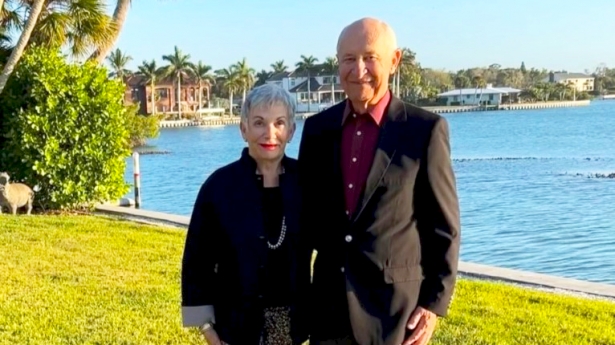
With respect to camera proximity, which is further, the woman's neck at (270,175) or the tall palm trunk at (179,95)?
the tall palm trunk at (179,95)

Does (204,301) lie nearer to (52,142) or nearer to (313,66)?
(52,142)

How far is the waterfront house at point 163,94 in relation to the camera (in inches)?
3996

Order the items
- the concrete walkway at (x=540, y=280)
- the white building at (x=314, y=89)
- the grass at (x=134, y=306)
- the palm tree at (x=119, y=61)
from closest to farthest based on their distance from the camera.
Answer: the grass at (x=134, y=306) < the concrete walkway at (x=540, y=280) < the palm tree at (x=119, y=61) < the white building at (x=314, y=89)

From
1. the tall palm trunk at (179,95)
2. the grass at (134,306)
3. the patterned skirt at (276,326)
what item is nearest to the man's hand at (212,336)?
the patterned skirt at (276,326)

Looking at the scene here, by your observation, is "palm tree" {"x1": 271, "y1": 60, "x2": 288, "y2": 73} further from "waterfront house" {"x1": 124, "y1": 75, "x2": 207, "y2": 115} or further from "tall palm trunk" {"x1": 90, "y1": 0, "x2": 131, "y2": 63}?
"tall palm trunk" {"x1": 90, "y1": 0, "x2": 131, "y2": 63}

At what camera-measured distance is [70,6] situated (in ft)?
56.0

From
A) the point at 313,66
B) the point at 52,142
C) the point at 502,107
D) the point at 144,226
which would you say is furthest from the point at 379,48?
the point at 502,107

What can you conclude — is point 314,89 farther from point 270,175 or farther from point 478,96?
point 270,175

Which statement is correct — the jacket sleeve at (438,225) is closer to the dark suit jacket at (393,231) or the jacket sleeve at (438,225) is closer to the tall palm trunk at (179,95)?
the dark suit jacket at (393,231)

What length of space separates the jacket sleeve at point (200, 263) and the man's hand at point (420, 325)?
82cm

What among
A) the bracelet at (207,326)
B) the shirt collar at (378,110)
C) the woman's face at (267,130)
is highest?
the shirt collar at (378,110)

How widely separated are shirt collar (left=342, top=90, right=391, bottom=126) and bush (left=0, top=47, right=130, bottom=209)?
11646 millimetres

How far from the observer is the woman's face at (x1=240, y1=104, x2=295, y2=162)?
3.13m

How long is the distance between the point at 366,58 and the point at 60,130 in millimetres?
11986
